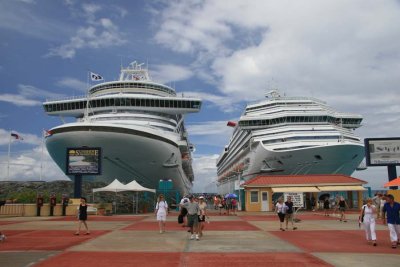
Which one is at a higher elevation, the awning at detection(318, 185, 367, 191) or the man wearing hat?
the awning at detection(318, 185, 367, 191)

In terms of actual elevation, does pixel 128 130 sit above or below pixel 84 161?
above

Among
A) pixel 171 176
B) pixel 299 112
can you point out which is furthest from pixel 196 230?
pixel 299 112

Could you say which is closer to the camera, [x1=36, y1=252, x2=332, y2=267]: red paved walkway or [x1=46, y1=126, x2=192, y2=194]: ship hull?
[x1=36, y1=252, x2=332, y2=267]: red paved walkway

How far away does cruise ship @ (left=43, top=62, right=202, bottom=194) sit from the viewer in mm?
32625

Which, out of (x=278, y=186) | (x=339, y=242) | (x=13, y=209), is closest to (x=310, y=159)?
(x=278, y=186)

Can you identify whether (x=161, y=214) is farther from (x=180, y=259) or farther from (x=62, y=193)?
(x=62, y=193)

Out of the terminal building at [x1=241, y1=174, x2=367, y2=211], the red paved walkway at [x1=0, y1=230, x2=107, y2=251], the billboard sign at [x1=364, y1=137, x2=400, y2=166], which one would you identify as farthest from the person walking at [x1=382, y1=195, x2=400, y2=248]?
the terminal building at [x1=241, y1=174, x2=367, y2=211]

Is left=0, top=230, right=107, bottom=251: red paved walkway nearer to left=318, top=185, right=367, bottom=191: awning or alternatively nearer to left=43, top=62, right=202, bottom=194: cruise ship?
left=43, top=62, right=202, bottom=194: cruise ship

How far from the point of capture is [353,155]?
42.7 m

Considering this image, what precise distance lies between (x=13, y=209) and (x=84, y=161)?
520 cm

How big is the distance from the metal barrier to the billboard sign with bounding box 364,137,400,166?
75.8 feet

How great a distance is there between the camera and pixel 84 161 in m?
27.8

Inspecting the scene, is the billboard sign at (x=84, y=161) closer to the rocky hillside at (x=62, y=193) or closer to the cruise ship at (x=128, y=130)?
the rocky hillside at (x=62, y=193)

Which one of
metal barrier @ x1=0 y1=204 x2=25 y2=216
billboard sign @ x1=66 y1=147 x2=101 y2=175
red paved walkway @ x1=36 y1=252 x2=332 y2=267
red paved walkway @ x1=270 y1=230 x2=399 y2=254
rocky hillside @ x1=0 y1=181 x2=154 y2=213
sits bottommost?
red paved walkway @ x1=270 y1=230 x2=399 y2=254
